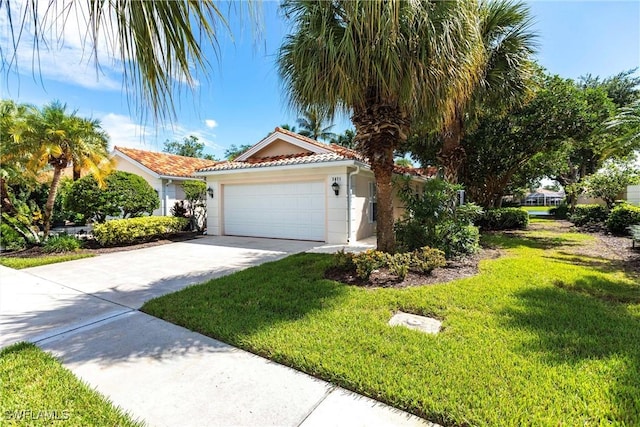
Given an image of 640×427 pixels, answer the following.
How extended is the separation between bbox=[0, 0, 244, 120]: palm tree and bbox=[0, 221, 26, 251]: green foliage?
1364cm

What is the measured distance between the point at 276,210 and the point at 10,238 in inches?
374

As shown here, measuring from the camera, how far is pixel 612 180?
14.8 m

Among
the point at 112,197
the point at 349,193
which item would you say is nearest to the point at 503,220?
the point at 349,193

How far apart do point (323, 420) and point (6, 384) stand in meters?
3.12

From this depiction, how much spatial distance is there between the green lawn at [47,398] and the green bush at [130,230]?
9055 mm

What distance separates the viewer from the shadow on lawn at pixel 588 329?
276 cm

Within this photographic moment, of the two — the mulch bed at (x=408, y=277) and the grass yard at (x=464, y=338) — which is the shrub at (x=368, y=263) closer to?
the mulch bed at (x=408, y=277)

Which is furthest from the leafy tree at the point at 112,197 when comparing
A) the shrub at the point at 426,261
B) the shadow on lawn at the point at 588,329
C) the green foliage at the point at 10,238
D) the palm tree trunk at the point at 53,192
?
the shadow on lawn at the point at 588,329

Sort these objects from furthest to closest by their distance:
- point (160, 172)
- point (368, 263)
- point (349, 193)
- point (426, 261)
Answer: point (160, 172)
point (349, 193)
point (426, 261)
point (368, 263)

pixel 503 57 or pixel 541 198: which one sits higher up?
pixel 503 57

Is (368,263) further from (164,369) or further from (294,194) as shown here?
(294,194)

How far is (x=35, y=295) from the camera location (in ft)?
19.4

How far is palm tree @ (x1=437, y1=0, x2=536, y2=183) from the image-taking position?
29.8 ft

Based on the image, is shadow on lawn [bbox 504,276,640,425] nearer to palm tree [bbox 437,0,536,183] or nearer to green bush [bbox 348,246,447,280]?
green bush [bbox 348,246,447,280]
